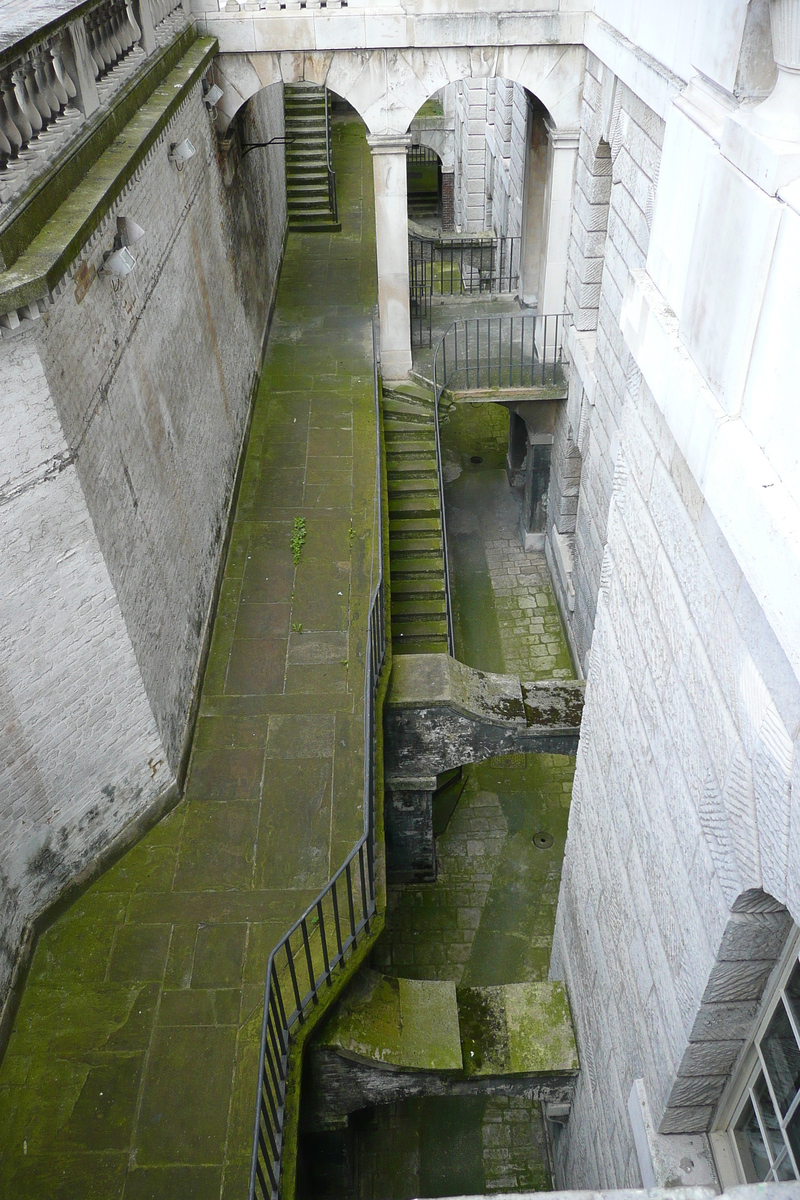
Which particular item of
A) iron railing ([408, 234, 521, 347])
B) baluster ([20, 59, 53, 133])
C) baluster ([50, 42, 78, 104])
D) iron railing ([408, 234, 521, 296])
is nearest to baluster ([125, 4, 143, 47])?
baluster ([50, 42, 78, 104])

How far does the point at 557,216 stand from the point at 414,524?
3831 millimetres

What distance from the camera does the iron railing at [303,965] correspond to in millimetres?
4500

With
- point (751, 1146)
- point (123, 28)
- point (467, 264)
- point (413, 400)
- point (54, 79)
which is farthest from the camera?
point (467, 264)

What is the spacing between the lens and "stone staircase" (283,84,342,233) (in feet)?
50.9

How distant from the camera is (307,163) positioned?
16.0 meters

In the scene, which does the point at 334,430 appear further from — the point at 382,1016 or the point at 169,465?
the point at 382,1016

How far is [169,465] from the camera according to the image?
6.74 metres

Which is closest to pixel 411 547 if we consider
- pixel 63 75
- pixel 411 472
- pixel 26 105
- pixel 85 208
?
pixel 411 472

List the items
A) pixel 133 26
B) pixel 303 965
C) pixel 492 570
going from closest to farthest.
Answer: pixel 303 965, pixel 133 26, pixel 492 570

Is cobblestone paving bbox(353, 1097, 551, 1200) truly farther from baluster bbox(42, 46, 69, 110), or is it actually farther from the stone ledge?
baluster bbox(42, 46, 69, 110)

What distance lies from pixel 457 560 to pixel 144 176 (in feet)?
24.4

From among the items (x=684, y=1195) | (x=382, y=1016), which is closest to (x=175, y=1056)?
(x=382, y=1016)

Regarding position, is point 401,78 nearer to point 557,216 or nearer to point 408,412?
point 557,216

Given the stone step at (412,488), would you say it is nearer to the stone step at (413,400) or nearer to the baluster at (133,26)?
the stone step at (413,400)
